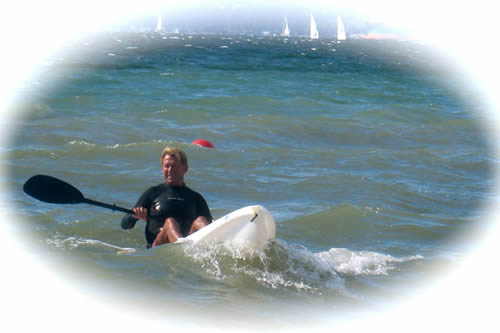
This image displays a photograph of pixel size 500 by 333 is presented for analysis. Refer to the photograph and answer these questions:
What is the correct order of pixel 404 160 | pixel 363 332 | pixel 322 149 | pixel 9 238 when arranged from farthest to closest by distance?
1. pixel 322 149
2. pixel 404 160
3. pixel 9 238
4. pixel 363 332

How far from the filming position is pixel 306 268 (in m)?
4.92

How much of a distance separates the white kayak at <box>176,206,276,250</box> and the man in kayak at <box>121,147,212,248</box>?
1.10 ft

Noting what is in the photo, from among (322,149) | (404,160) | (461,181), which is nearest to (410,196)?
(461,181)

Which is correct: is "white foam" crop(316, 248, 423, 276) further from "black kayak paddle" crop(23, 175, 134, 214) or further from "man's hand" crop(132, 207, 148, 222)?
"black kayak paddle" crop(23, 175, 134, 214)

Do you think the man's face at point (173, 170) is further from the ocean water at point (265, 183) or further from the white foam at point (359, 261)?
the white foam at point (359, 261)

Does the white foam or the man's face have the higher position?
the man's face

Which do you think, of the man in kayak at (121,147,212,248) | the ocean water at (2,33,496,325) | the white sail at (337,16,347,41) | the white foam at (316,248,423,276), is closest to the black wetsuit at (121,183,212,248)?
the man in kayak at (121,147,212,248)

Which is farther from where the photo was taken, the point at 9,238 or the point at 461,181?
the point at 461,181

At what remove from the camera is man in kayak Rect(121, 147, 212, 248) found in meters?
5.20

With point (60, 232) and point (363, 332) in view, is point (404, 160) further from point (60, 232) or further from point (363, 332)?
point (363, 332)

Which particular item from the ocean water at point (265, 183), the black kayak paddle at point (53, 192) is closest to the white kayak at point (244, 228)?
the ocean water at point (265, 183)

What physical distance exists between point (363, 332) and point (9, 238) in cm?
336

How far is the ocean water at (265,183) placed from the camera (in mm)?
4695

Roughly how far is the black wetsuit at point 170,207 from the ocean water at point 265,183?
0.89ft
